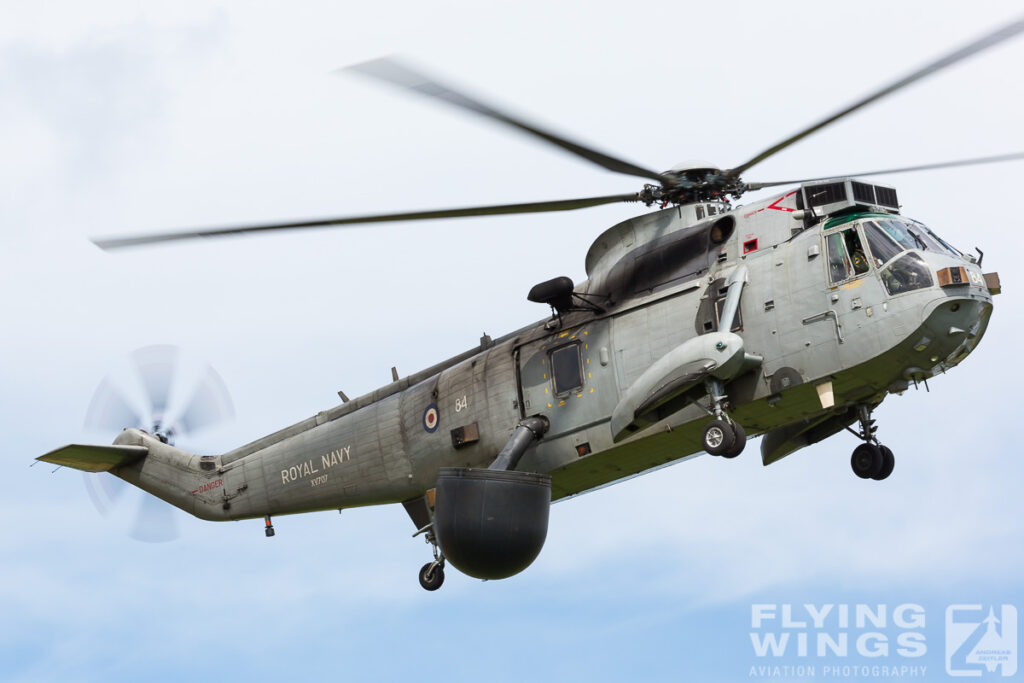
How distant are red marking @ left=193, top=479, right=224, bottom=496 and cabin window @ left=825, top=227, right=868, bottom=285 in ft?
37.5

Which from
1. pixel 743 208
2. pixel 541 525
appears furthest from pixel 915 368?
pixel 541 525

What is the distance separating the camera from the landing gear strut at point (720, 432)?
14.0 m

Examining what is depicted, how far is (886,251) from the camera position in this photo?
1394 cm

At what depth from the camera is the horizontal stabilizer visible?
21250 millimetres

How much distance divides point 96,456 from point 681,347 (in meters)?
12.0

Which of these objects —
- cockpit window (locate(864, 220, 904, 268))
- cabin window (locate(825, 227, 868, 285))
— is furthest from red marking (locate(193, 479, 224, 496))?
cockpit window (locate(864, 220, 904, 268))

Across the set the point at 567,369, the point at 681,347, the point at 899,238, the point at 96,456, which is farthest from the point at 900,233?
the point at 96,456

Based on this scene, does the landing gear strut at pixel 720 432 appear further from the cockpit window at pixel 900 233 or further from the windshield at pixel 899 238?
the cockpit window at pixel 900 233

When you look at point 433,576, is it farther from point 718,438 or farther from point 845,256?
point 845,256

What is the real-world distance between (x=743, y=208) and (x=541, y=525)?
4826 millimetres

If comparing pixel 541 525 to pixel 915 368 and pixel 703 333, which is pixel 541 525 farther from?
pixel 915 368

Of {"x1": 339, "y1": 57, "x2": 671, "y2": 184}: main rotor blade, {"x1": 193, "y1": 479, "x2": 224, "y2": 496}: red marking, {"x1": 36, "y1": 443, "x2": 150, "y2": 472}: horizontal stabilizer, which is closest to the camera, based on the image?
{"x1": 339, "y1": 57, "x2": 671, "y2": 184}: main rotor blade

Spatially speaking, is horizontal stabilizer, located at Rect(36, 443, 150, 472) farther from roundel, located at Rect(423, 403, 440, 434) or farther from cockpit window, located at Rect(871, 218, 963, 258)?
cockpit window, located at Rect(871, 218, 963, 258)

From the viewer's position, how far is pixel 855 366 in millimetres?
13828
